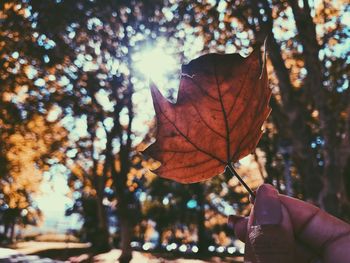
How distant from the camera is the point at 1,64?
37.6 ft

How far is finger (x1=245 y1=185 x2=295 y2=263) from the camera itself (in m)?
0.98

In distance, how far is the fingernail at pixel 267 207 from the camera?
39.4 inches

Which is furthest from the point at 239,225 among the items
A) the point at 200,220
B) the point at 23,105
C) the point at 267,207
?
the point at 200,220

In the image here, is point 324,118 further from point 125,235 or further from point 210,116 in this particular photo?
point 125,235

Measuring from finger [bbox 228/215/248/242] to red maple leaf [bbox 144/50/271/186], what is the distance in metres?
0.20

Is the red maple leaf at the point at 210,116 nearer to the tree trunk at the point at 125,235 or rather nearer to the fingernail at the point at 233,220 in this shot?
the fingernail at the point at 233,220

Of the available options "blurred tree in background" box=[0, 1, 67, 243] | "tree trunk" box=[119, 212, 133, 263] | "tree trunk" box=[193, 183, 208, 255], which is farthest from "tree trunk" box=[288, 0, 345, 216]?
"tree trunk" box=[193, 183, 208, 255]

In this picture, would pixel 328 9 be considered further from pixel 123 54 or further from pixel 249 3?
pixel 123 54

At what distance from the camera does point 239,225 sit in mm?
1183

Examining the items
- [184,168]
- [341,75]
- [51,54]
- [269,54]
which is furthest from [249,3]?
[184,168]

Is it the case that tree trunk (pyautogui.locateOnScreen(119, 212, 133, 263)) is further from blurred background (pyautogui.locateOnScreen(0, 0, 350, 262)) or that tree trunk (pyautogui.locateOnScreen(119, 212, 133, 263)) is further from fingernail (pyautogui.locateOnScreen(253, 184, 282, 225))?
fingernail (pyautogui.locateOnScreen(253, 184, 282, 225))

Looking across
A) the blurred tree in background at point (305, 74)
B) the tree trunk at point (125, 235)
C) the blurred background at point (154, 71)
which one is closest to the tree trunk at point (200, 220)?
the blurred background at point (154, 71)

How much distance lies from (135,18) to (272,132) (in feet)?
36.1

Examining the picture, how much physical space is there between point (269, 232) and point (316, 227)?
156 mm
